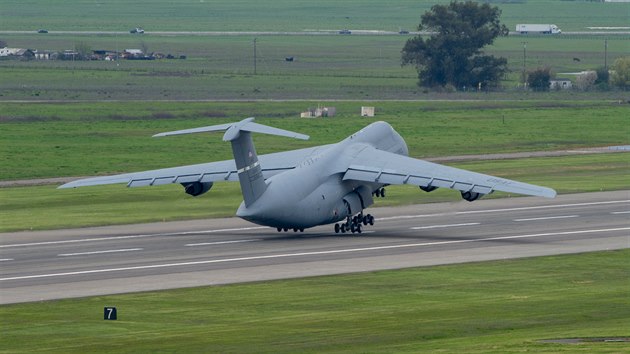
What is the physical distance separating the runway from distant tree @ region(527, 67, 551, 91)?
105 metres

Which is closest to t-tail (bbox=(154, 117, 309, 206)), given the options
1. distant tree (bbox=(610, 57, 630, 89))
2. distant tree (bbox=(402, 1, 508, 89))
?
distant tree (bbox=(402, 1, 508, 89))

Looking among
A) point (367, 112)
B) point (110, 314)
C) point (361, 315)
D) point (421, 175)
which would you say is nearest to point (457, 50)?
point (367, 112)

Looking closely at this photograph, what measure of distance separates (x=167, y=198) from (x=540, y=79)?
10763 cm

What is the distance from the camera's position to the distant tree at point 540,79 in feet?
605

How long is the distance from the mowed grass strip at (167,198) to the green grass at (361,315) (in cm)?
2246

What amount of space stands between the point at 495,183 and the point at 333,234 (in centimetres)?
938

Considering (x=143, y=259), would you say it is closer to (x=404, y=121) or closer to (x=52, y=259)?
(x=52, y=259)

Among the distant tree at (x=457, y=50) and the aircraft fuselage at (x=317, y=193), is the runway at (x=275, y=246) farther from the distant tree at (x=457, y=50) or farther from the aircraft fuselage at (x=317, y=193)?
the distant tree at (x=457, y=50)

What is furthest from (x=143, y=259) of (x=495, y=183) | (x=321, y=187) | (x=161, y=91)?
(x=161, y=91)

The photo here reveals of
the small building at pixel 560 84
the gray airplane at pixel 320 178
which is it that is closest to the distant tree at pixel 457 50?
the small building at pixel 560 84

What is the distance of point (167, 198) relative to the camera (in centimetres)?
8475

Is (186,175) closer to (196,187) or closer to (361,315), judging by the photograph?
(196,187)

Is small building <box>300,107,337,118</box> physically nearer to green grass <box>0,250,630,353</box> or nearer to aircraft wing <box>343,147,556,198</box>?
aircraft wing <box>343,147,556,198</box>

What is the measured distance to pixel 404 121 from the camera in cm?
13425
